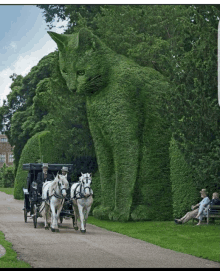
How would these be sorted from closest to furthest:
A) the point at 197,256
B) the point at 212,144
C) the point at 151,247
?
the point at 197,256 → the point at 151,247 → the point at 212,144

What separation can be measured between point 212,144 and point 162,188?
5.63 meters

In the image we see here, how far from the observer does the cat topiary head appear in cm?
2045

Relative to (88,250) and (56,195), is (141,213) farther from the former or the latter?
(88,250)

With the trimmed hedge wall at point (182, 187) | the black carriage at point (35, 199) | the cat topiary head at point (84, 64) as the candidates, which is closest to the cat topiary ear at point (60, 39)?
the cat topiary head at point (84, 64)

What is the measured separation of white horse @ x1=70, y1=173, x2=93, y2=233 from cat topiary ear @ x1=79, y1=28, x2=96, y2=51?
5.98m

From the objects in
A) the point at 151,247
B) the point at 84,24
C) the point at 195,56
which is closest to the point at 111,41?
the point at 84,24

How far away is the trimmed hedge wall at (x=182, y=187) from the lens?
18938 mm

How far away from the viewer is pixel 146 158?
67.2 feet

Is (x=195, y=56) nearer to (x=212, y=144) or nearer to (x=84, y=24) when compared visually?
(x=212, y=144)

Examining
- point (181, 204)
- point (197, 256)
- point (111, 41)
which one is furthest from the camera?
point (111, 41)

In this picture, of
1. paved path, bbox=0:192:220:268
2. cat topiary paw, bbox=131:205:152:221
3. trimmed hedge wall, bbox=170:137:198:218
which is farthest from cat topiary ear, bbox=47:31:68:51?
paved path, bbox=0:192:220:268

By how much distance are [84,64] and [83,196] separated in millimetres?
5966

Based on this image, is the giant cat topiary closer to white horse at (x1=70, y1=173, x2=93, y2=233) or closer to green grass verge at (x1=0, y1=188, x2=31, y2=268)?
white horse at (x1=70, y1=173, x2=93, y2=233)

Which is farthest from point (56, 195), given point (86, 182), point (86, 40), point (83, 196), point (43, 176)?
point (86, 40)
